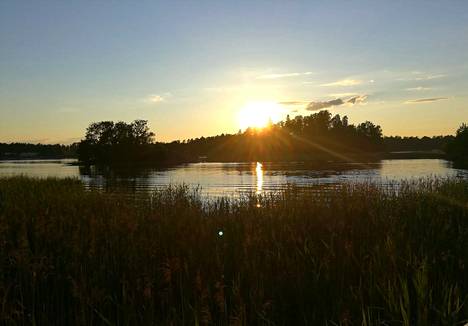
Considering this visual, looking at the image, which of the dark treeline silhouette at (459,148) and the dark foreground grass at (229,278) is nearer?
the dark foreground grass at (229,278)

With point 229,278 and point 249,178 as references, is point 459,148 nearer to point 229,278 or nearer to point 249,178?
point 249,178

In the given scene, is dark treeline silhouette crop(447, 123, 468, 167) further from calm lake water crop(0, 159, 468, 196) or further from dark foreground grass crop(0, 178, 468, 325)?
dark foreground grass crop(0, 178, 468, 325)

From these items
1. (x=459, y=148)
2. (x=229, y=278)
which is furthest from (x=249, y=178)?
(x=459, y=148)

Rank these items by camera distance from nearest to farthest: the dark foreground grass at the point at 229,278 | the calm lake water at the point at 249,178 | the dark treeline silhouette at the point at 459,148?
the dark foreground grass at the point at 229,278, the calm lake water at the point at 249,178, the dark treeline silhouette at the point at 459,148

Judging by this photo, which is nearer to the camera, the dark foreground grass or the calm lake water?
the dark foreground grass

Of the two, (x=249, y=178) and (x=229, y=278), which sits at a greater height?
(x=229, y=278)

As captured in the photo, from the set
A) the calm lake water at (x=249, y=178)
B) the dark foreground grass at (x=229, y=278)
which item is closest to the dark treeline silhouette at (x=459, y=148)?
the calm lake water at (x=249, y=178)

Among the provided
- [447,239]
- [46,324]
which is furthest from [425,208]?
[46,324]

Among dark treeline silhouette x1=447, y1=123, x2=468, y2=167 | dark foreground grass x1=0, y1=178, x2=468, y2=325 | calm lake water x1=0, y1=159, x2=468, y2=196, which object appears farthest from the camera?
dark treeline silhouette x1=447, y1=123, x2=468, y2=167

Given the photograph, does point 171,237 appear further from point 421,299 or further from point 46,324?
point 421,299

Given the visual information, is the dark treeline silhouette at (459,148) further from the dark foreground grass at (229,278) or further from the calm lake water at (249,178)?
the dark foreground grass at (229,278)

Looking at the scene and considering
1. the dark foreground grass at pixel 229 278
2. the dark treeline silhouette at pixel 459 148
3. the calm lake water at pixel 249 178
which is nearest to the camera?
the dark foreground grass at pixel 229 278

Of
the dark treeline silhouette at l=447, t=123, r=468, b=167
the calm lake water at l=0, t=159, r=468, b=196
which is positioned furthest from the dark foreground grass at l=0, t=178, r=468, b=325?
the dark treeline silhouette at l=447, t=123, r=468, b=167

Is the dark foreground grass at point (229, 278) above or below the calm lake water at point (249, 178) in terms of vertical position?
above
